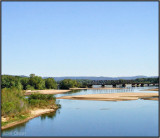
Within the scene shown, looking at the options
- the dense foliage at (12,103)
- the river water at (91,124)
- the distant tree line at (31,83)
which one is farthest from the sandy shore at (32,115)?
the distant tree line at (31,83)

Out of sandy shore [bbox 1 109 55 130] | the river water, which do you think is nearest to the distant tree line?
sandy shore [bbox 1 109 55 130]

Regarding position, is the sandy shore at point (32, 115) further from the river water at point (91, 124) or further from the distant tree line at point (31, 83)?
the distant tree line at point (31, 83)

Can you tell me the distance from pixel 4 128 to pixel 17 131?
2804 mm

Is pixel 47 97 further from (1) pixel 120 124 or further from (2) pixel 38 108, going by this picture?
(1) pixel 120 124

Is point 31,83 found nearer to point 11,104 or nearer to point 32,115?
point 32,115

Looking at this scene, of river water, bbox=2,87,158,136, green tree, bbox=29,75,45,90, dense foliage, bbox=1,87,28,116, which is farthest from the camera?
green tree, bbox=29,75,45,90

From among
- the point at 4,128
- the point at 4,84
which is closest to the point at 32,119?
the point at 4,128


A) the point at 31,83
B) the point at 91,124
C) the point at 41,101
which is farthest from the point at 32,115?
the point at 31,83

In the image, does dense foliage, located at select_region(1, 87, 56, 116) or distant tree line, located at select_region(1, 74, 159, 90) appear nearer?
dense foliage, located at select_region(1, 87, 56, 116)

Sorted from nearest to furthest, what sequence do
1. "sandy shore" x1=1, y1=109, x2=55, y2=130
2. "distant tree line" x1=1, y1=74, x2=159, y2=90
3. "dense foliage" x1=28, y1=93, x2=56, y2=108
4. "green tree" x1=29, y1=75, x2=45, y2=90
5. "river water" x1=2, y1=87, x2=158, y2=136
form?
1. "river water" x1=2, y1=87, x2=158, y2=136
2. "sandy shore" x1=1, y1=109, x2=55, y2=130
3. "dense foliage" x1=28, y1=93, x2=56, y2=108
4. "distant tree line" x1=1, y1=74, x2=159, y2=90
5. "green tree" x1=29, y1=75, x2=45, y2=90

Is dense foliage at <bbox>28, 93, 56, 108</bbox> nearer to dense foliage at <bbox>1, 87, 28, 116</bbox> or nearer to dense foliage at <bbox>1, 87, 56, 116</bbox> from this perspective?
dense foliage at <bbox>1, 87, 56, 116</bbox>

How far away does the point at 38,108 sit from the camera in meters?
57.1

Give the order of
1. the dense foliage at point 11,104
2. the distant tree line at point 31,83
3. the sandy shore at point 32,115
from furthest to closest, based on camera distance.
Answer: the distant tree line at point 31,83, the dense foliage at point 11,104, the sandy shore at point 32,115

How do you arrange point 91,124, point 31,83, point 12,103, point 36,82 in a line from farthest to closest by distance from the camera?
point 31,83
point 36,82
point 12,103
point 91,124
